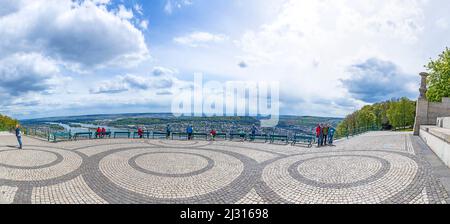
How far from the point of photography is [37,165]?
33.0ft

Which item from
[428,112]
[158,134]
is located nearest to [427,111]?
[428,112]

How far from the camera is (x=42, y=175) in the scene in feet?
28.4

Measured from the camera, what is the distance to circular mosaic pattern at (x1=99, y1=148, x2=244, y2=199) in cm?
720

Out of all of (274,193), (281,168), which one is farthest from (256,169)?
(274,193)

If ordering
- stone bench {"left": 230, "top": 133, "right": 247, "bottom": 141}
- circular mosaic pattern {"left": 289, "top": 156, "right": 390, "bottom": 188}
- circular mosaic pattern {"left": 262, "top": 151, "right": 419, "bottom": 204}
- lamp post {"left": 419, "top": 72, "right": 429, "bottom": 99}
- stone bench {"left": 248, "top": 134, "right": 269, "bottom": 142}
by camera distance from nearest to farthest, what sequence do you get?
circular mosaic pattern {"left": 262, "top": 151, "right": 419, "bottom": 204}, circular mosaic pattern {"left": 289, "top": 156, "right": 390, "bottom": 188}, stone bench {"left": 248, "top": 134, "right": 269, "bottom": 142}, lamp post {"left": 419, "top": 72, "right": 429, "bottom": 99}, stone bench {"left": 230, "top": 133, "right": 247, "bottom": 141}

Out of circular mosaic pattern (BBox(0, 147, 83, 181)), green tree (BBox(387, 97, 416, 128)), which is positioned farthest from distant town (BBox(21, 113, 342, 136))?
green tree (BBox(387, 97, 416, 128))

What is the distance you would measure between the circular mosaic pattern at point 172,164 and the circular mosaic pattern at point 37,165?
2486mm

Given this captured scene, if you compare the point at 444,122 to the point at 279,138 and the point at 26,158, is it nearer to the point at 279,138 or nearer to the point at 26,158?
the point at 279,138

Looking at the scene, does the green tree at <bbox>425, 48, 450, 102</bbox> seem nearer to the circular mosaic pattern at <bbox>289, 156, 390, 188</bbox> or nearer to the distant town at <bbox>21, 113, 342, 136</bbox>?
the distant town at <bbox>21, 113, 342, 136</bbox>

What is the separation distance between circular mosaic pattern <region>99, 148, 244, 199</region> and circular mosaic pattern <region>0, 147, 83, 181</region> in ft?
4.30

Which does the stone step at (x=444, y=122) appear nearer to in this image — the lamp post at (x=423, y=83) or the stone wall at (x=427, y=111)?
the stone wall at (x=427, y=111)

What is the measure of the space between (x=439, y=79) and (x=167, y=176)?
113 feet

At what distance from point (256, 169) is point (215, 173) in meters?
1.58

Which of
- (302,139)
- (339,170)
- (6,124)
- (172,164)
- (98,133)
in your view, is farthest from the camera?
(6,124)
